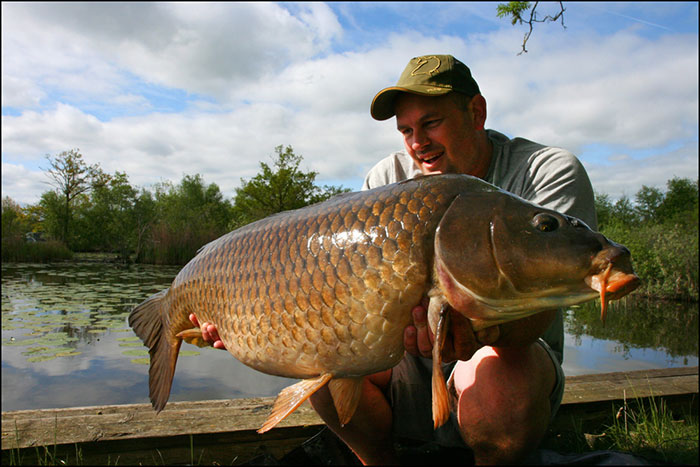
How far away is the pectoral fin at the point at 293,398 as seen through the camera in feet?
4.35

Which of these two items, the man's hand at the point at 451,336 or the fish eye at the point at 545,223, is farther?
the man's hand at the point at 451,336

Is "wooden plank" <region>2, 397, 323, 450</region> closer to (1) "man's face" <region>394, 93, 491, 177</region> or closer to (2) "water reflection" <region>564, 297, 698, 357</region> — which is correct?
(1) "man's face" <region>394, 93, 491, 177</region>

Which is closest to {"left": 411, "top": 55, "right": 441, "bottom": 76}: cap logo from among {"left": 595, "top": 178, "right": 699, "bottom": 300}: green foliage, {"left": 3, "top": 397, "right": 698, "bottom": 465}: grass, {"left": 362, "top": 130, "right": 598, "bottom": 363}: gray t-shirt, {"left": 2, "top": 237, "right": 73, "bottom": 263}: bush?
{"left": 362, "top": 130, "right": 598, "bottom": 363}: gray t-shirt

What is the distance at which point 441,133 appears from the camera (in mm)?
2084

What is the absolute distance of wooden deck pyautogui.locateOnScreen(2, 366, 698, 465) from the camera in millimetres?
1656

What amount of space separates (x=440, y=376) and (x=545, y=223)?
469mm

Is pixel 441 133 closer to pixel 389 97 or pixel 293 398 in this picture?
pixel 389 97

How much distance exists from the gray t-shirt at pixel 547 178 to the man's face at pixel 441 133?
0.12m

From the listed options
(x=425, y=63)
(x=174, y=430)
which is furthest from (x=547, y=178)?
(x=174, y=430)

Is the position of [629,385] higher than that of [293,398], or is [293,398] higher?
[293,398]

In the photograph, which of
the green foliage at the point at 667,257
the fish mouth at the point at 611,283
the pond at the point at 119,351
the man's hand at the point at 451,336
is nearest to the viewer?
the fish mouth at the point at 611,283

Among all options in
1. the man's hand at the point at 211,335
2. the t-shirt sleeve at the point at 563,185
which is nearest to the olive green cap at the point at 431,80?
the t-shirt sleeve at the point at 563,185

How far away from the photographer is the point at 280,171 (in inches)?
Answer: 835

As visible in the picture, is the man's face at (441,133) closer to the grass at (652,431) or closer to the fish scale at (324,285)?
the fish scale at (324,285)
